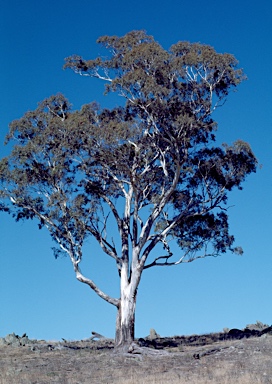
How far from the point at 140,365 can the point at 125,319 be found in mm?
3832

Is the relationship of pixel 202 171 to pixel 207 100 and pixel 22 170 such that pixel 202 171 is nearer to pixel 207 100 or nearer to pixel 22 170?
pixel 207 100

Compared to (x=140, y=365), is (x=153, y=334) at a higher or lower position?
higher

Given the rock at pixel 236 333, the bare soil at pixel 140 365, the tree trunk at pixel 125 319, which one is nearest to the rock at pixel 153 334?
the rock at pixel 236 333

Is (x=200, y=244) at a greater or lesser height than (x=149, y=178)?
lesser

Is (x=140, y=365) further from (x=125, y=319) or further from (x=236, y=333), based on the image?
(x=236, y=333)

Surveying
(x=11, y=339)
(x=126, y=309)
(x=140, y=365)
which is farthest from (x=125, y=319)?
(x=11, y=339)

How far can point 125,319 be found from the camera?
24.3 metres

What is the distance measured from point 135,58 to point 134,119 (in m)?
2.57

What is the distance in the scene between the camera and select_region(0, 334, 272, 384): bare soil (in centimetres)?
1744

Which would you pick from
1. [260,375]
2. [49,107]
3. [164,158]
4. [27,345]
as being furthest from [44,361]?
[49,107]

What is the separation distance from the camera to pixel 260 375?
17.0m

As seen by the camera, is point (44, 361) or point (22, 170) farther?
point (22, 170)

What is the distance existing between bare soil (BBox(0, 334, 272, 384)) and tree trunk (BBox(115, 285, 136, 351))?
2.21 feet

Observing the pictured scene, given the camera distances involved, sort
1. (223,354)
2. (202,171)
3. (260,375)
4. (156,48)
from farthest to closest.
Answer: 1. (202,171)
2. (156,48)
3. (223,354)
4. (260,375)
